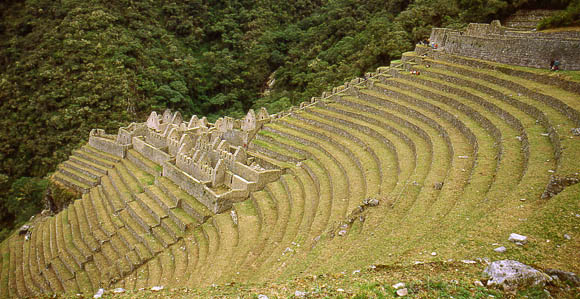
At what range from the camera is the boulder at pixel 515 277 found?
4.75m

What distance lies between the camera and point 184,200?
1580cm

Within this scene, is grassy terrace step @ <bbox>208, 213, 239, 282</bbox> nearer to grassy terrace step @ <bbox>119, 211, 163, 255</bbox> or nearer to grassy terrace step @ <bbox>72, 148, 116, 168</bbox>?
grassy terrace step @ <bbox>119, 211, 163, 255</bbox>

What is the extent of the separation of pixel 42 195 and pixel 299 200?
21084 mm

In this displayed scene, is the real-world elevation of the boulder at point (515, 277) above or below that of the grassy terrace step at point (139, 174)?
above

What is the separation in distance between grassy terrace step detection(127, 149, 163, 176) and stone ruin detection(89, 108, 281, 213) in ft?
0.64

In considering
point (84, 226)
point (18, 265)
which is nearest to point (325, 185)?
point (84, 226)

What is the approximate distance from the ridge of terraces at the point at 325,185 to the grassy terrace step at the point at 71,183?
0.33ft

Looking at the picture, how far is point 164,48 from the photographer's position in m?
43.6

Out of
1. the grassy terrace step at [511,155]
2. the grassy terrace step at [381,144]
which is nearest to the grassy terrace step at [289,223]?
the grassy terrace step at [381,144]

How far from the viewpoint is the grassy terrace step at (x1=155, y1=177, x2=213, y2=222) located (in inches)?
587

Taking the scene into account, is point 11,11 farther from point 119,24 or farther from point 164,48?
point 164,48

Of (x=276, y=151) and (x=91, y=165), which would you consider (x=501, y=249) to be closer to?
(x=276, y=151)

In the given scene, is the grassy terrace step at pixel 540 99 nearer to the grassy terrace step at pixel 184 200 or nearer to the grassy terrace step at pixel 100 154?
the grassy terrace step at pixel 184 200

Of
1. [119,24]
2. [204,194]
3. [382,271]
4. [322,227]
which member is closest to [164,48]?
[119,24]
